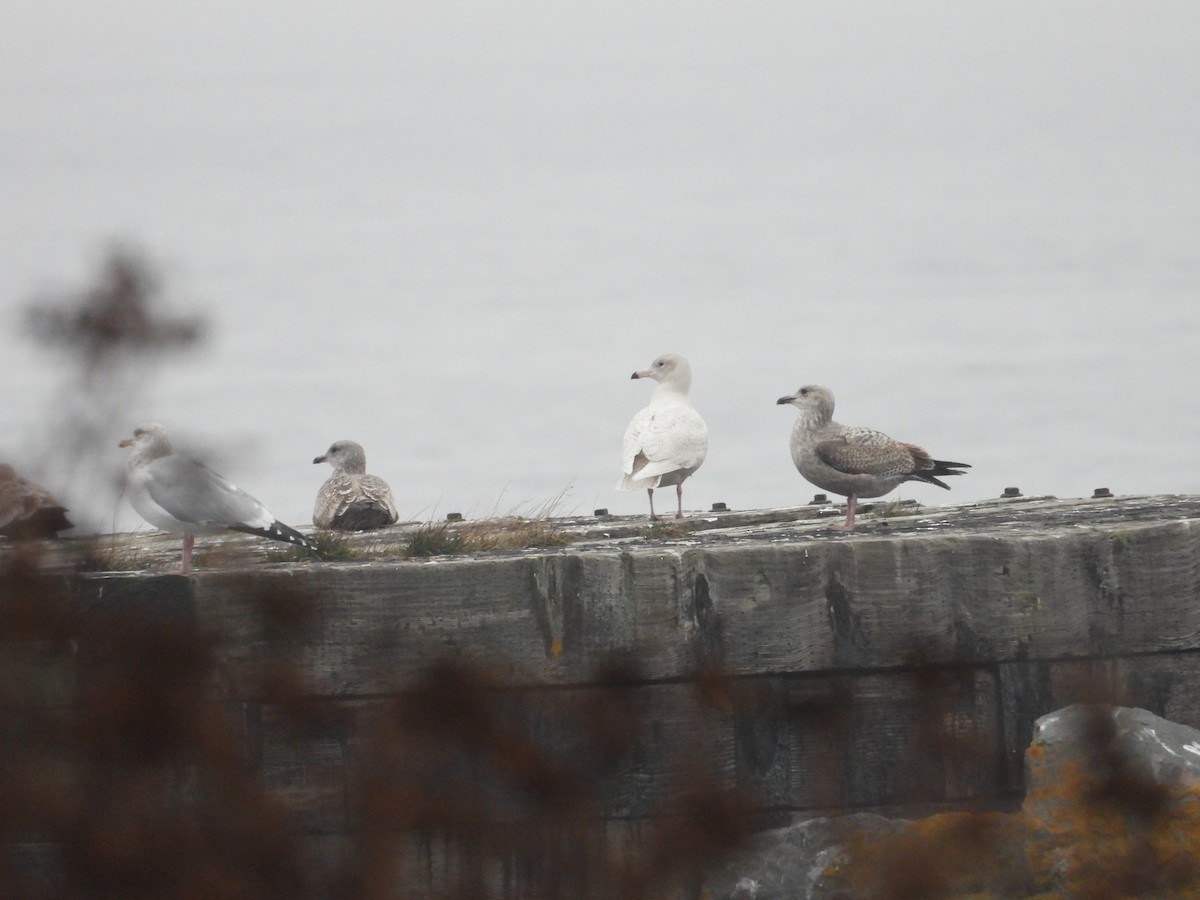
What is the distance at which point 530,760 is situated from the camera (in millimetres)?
2600

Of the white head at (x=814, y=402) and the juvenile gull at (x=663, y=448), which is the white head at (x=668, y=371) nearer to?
the juvenile gull at (x=663, y=448)

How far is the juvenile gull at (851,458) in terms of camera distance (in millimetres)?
11305

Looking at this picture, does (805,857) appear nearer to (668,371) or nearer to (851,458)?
(851,458)

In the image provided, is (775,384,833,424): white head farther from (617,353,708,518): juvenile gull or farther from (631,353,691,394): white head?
(631,353,691,394): white head

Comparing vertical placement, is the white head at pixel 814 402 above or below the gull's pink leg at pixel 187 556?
above

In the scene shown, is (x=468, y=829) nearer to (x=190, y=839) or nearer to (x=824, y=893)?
(x=190, y=839)

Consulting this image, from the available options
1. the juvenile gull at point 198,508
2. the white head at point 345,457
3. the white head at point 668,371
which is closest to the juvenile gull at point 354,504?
the white head at point 345,457

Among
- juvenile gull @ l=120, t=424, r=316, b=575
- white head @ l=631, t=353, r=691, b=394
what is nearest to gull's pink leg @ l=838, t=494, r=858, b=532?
juvenile gull @ l=120, t=424, r=316, b=575

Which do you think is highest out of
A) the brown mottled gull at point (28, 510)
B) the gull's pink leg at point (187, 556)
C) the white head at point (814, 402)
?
the white head at point (814, 402)

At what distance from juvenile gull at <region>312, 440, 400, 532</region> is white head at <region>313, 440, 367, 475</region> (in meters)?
1.09

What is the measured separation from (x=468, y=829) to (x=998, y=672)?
219 inches

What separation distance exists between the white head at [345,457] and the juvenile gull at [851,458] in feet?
13.7

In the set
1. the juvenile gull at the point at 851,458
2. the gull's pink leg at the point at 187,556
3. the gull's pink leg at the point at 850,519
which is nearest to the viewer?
the gull's pink leg at the point at 187,556

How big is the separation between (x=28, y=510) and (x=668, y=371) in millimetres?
11819
